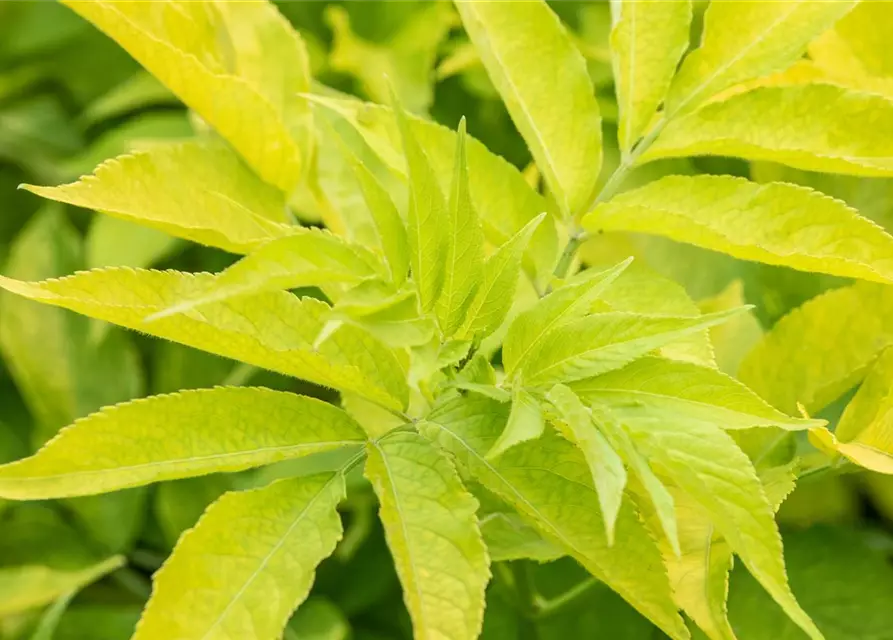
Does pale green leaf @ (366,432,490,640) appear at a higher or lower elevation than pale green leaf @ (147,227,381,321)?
lower

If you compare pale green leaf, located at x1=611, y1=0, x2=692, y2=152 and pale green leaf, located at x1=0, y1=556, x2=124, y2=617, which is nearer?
pale green leaf, located at x1=611, y1=0, x2=692, y2=152

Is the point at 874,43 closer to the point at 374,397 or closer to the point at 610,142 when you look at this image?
the point at 610,142

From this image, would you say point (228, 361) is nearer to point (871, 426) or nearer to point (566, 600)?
point (566, 600)

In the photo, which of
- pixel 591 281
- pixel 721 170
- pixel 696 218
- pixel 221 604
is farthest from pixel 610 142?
pixel 221 604

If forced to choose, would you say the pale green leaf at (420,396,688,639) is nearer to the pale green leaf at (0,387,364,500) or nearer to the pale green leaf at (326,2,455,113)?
the pale green leaf at (0,387,364,500)

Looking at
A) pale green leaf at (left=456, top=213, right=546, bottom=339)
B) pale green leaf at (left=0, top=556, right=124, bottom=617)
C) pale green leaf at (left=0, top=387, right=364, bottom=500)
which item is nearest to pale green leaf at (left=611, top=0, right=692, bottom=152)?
pale green leaf at (left=456, top=213, right=546, bottom=339)

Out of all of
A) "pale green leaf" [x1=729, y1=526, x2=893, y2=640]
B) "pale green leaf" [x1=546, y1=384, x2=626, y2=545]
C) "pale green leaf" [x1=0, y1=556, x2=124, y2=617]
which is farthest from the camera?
"pale green leaf" [x1=0, y1=556, x2=124, y2=617]

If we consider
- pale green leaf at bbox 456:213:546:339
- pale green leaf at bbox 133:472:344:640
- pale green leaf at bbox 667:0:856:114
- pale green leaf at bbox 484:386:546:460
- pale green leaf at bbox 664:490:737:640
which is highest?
pale green leaf at bbox 667:0:856:114
